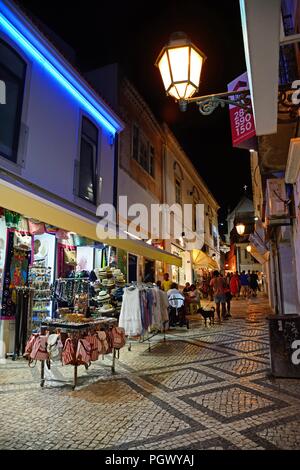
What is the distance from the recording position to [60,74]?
29.1 feet

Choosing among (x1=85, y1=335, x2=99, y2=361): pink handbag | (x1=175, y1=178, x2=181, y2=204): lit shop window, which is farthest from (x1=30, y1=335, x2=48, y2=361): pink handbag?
(x1=175, y1=178, x2=181, y2=204): lit shop window

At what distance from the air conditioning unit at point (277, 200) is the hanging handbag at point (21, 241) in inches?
246

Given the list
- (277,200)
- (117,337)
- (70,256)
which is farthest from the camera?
(70,256)

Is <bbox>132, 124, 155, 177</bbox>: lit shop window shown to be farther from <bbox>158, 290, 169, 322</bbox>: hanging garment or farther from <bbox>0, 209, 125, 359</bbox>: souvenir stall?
<bbox>158, 290, 169, 322</bbox>: hanging garment

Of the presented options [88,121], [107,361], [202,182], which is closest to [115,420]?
[107,361]

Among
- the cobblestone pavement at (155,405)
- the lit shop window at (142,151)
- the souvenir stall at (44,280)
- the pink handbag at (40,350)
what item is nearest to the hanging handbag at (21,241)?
the souvenir stall at (44,280)

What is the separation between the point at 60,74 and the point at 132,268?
7.56 metres

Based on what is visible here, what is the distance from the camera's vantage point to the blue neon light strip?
7.34 m

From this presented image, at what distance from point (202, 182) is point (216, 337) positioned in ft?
66.6

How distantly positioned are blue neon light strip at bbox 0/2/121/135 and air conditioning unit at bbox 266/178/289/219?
6424 mm

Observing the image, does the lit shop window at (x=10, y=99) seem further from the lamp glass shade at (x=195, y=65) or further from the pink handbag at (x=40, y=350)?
the lamp glass shade at (x=195, y=65)

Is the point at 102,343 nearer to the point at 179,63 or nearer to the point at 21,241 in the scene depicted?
the point at 21,241

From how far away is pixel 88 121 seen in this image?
1062 cm

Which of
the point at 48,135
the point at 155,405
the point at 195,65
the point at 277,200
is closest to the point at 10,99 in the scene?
the point at 48,135
